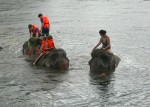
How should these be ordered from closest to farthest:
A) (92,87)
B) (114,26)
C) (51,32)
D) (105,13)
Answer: (92,87)
(51,32)
(114,26)
(105,13)

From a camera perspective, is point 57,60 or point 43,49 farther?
point 43,49

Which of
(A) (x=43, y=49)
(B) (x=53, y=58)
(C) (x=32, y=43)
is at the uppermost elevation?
(C) (x=32, y=43)

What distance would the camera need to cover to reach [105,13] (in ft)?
152

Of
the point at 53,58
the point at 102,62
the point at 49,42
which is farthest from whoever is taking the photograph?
the point at 49,42

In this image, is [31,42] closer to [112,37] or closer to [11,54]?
[11,54]

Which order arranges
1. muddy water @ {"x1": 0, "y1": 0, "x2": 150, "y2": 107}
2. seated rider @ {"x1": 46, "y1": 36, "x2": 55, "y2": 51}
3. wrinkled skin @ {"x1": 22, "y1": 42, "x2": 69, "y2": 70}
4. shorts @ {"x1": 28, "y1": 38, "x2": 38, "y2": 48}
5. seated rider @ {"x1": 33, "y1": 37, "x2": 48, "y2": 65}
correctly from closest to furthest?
1. muddy water @ {"x1": 0, "y1": 0, "x2": 150, "y2": 107}
2. wrinkled skin @ {"x1": 22, "y1": 42, "x2": 69, "y2": 70}
3. seated rider @ {"x1": 46, "y1": 36, "x2": 55, "y2": 51}
4. seated rider @ {"x1": 33, "y1": 37, "x2": 48, "y2": 65}
5. shorts @ {"x1": 28, "y1": 38, "x2": 38, "y2": 48}

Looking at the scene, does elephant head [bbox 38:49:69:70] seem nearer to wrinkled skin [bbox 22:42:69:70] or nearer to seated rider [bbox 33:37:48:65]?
wrinkled skin [bbox 22:42:69:70]

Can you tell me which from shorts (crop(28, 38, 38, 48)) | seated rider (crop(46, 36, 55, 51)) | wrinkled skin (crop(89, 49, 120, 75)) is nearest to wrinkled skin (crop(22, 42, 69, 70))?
seated rider (crop(46, 36, 55, 51))

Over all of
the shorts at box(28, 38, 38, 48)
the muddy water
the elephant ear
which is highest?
the shorts at box(28, 38, 38, 48)

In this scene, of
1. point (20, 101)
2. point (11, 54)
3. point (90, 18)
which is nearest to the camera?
point (20, 101)

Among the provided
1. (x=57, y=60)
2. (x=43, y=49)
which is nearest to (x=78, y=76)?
(x=57, y=60)

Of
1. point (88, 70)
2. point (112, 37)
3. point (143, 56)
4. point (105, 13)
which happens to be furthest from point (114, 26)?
point (88, 70)

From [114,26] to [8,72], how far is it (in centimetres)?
1891

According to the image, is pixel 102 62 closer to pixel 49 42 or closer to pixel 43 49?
pixel 49 42
